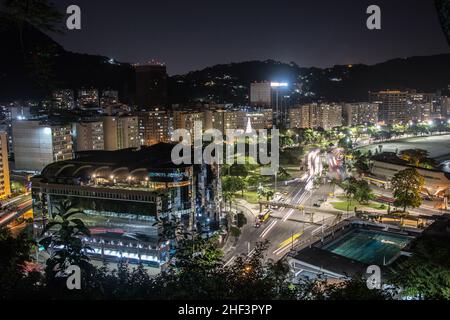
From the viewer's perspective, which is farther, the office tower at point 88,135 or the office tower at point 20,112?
the office tower at point 88,135

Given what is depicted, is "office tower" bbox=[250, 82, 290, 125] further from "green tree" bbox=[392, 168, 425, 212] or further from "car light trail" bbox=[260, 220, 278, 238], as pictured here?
"car light trail" bbox=[260, 220, 278, 238]

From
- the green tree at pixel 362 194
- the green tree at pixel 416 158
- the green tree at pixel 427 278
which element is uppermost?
the green tree at pixel 427 278

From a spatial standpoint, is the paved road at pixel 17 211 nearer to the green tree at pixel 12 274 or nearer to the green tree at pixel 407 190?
the green tree at pixel 12 274

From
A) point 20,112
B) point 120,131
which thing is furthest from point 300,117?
point 20,112

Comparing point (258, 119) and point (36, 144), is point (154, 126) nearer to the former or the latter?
point (36, 144)

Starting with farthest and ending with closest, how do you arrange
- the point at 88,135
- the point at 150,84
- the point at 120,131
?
the point at 150,84
the point at 120,131
the point at 88,135

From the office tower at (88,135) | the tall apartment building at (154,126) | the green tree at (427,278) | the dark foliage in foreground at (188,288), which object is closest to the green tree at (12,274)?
the dark foliage in foreground at (188,288)
